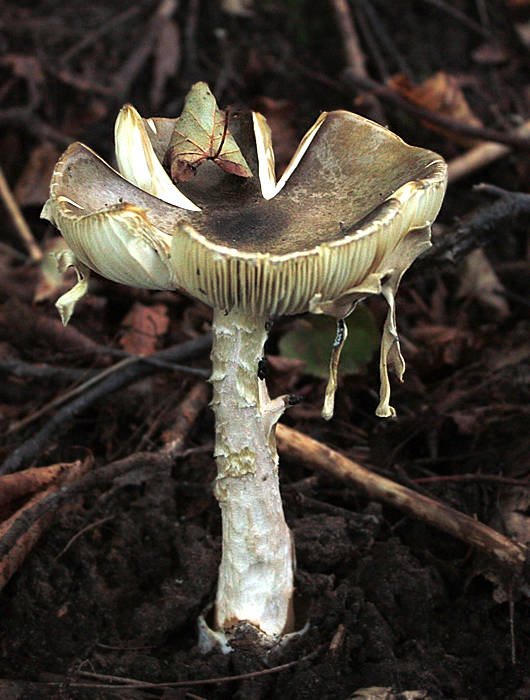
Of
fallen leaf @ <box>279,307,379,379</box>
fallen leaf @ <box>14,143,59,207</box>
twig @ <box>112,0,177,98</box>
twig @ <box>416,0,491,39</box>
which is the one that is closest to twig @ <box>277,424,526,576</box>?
fallen leaf @ <box>279,307,379,379</box>

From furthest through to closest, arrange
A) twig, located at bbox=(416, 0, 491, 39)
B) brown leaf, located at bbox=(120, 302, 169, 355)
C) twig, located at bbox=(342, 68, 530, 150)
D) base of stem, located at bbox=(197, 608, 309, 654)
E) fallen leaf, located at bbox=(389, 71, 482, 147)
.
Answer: twig, located at bbox=(416, 0, 491, 39) < fallen leaf, located at bbox=(389, 71, 482, 147) < twig, located at bbox=(342, 68, 530, 150) < brown leaf, located at bbox=(120, 302, 169, 355) < base of stem, located at bbox=(197, 608, 309, 654)

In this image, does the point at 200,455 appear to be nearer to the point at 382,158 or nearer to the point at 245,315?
the point at 245,315

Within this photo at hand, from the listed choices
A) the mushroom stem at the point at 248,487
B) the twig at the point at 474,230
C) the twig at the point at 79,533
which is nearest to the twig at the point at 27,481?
the twig at the point at 79,533

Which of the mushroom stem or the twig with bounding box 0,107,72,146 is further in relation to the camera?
the twig with bounding box 0,107,72,146

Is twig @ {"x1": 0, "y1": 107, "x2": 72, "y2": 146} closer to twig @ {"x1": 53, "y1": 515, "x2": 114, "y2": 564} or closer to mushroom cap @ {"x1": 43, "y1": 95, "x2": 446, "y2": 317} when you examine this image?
mushroom cap @ {"x1": 43, "y1": 95, "x2": 446, "y2": 317}

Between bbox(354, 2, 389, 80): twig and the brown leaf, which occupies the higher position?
bbox(354, 2, 389, 80): twig

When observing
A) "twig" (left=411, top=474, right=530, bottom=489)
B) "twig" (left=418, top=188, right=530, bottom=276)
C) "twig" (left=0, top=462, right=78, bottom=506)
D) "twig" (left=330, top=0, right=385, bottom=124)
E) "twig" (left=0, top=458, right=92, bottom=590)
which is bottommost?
"twig" (left=0, top=458, right=92, bottom=590)

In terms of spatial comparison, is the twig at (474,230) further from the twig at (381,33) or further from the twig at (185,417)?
the twig at (381,33)

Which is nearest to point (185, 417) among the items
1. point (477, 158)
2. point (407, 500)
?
point (407, 500)
